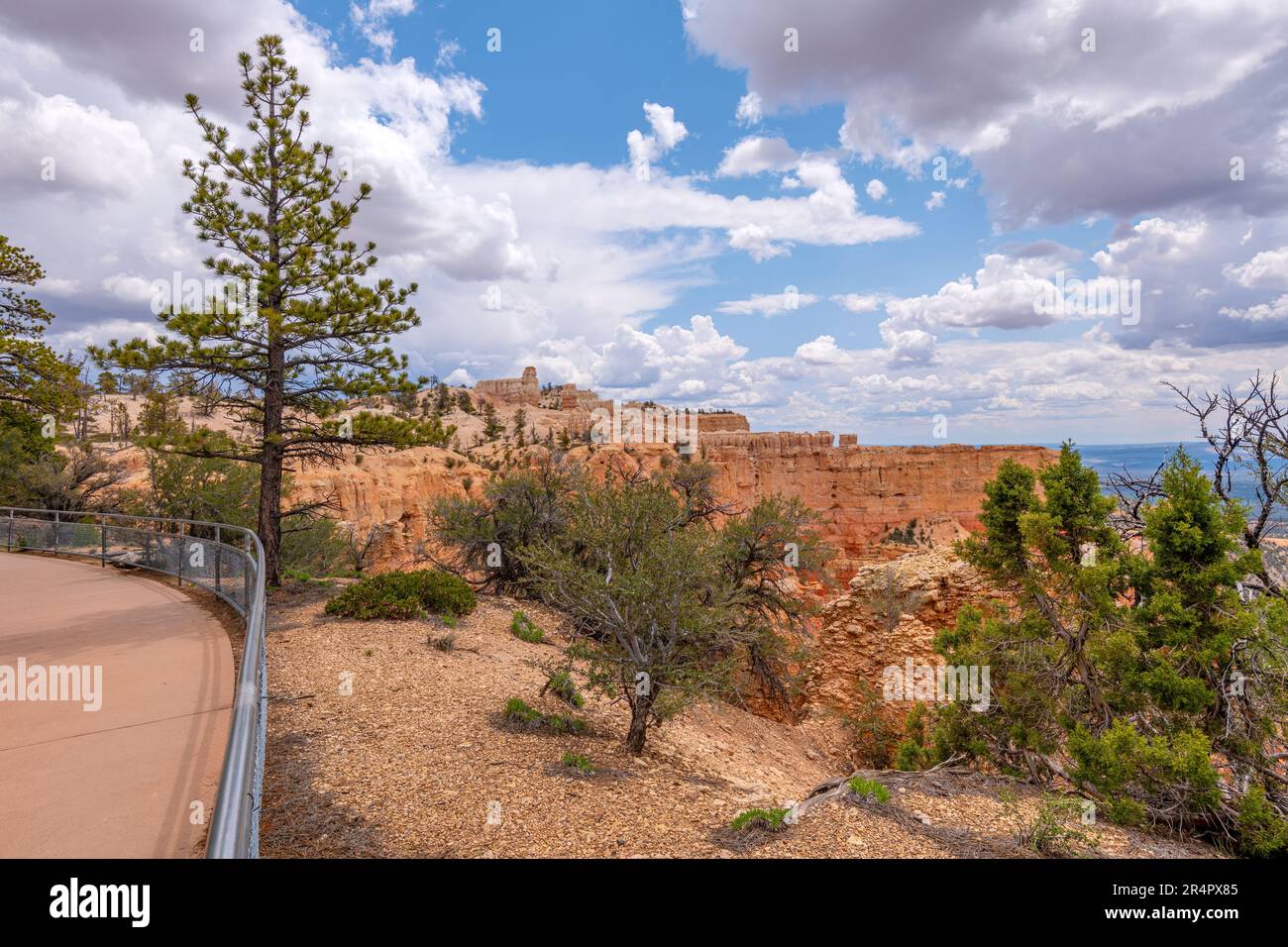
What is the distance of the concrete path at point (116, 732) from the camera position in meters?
4.39

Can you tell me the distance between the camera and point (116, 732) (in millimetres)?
6055

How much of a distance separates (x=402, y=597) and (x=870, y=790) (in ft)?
32.2

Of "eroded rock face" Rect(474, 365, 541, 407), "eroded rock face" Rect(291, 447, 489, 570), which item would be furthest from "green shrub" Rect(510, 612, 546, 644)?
"eroded rock face" Rect(474, 365, 541, 407)

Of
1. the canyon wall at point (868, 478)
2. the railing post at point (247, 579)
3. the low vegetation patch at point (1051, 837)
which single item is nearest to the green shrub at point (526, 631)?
the railing post at point (247, 579)

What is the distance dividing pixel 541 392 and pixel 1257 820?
129180mm

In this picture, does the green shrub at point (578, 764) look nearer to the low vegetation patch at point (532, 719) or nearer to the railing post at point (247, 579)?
the low vegetation patch at point (532, 719)

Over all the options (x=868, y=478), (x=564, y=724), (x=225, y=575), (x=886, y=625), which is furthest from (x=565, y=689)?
(x=868, y=478)

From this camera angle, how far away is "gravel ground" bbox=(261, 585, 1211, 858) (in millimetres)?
5695

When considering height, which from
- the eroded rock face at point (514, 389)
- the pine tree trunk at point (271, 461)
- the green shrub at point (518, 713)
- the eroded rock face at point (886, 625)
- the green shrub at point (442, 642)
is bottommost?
the eroded rock face at point (886, 625)

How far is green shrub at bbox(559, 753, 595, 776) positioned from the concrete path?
3.52 m

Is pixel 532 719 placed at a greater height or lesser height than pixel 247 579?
lesser

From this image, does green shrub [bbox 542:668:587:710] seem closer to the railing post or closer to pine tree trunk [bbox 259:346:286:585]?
the railing post

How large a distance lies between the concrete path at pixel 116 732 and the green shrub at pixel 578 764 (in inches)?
138

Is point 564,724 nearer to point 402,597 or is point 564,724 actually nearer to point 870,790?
point 870,790
